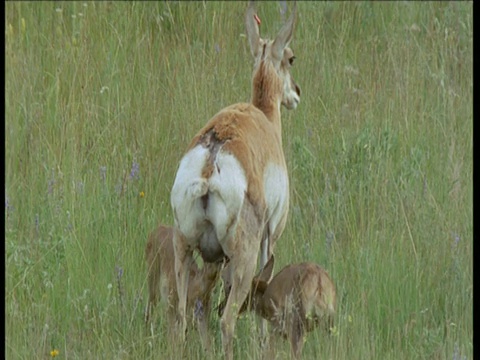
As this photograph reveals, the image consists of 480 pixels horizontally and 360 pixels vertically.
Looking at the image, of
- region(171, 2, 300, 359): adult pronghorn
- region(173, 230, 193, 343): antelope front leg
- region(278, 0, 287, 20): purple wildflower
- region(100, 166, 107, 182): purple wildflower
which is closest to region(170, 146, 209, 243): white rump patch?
region(171, 2, 300, 359): adult pronghorn

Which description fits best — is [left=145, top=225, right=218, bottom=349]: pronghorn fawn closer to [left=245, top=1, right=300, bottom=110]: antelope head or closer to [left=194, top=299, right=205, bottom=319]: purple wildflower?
[left=194, top=299, right=205, bottom=319]: purple wildflower

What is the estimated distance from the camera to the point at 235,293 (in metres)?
6.73

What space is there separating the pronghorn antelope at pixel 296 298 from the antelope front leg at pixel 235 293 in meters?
0.16

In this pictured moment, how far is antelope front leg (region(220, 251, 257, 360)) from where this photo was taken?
6.67 metres

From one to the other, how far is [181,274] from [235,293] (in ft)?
0.84

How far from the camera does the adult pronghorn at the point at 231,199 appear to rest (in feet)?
21.3

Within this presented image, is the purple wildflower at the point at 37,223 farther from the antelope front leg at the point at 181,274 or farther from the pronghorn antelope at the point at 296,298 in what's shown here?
the pronghorn antelope at the point at 296,298

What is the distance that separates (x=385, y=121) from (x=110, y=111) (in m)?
1.58

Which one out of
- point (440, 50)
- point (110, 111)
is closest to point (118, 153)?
point (110, 111)

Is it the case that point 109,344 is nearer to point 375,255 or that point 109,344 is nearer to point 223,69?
point 375,255

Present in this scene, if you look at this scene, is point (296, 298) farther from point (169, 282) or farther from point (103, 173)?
point (103, 173)

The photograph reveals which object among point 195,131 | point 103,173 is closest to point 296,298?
point 103,173

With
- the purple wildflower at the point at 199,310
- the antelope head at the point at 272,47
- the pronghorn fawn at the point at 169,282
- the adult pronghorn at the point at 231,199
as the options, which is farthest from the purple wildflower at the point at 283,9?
the purple wildflower at the point at 199,310

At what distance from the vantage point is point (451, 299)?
751 centimetres
